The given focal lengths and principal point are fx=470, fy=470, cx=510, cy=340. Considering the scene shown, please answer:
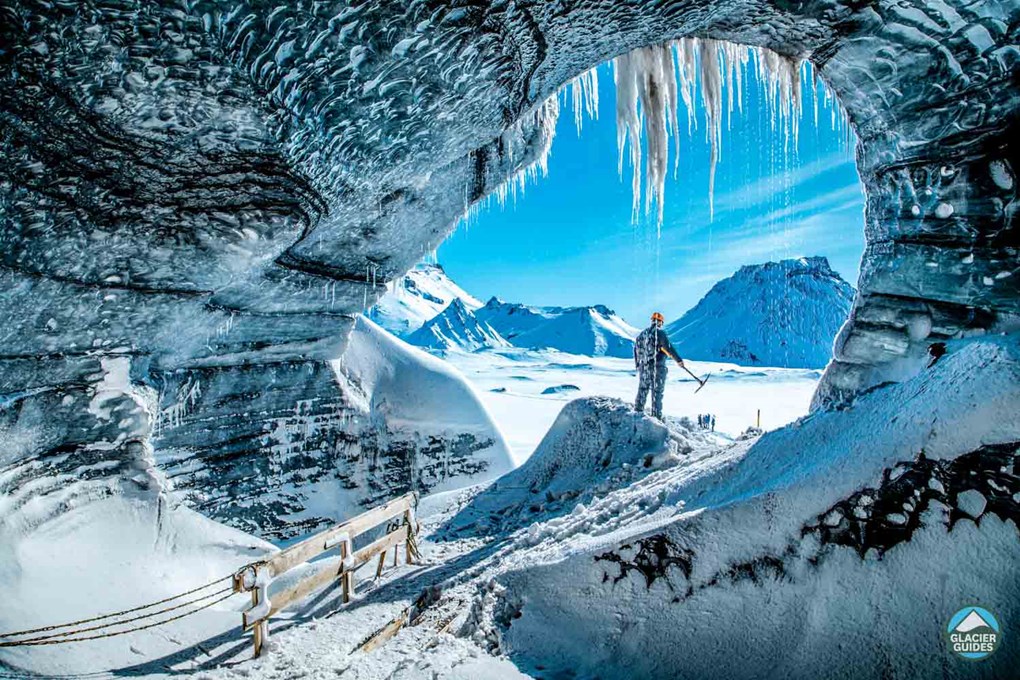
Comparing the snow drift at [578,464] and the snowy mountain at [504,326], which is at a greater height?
the snowy mountain at [504,326]

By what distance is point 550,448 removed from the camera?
28.7 feet

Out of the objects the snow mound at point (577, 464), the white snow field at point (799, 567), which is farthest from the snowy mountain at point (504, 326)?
the white snow field at point (799, 567)

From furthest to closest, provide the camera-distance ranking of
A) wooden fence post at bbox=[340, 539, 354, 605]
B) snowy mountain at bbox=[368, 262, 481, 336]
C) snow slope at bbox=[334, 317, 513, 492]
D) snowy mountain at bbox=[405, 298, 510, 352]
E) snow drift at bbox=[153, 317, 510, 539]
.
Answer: snowy mountain at bbox=[368, 262, 481, 336] < snowy mountain at bbox=[405, 298, 510, 352] < snow slope at bbox=[334, 317, 513, 492] < snow drift at bbox=[153, 317, 510, 539] < wooden fence post at bbox=[340, 539, 354, 605]

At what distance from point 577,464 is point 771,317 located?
73.0 meters

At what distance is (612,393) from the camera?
33000 mm

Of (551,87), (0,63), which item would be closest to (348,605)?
(0,63)

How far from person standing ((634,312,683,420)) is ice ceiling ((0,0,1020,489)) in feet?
10.3

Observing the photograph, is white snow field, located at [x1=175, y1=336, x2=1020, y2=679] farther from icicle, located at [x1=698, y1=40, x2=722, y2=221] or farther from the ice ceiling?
icicle, located at [x1=698, y1=40, x2=722, y2=221]

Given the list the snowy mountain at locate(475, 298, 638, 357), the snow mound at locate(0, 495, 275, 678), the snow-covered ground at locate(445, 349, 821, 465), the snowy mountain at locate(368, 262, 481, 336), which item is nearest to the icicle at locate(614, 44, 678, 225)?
the snow-covered ground at locate(445, 349, 821, 465)

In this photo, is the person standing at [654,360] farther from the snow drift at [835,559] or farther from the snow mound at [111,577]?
the snow mound at [111,577]

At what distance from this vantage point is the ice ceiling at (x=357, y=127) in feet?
8.35

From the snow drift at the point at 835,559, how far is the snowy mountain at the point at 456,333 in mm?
73962

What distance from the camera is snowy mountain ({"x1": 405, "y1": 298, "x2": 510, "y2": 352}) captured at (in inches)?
3155

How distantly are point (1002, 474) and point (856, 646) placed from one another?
94cm
